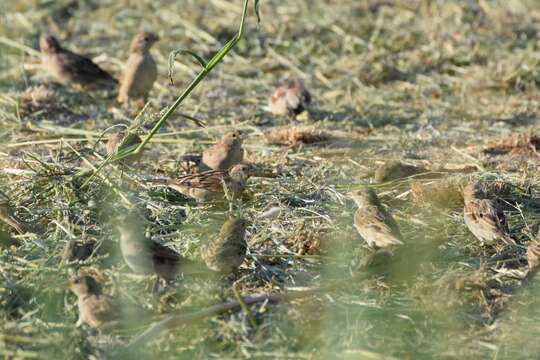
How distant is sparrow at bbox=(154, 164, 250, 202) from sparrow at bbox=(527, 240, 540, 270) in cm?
208

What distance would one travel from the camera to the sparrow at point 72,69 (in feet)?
33.4

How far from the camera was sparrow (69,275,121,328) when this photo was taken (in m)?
5.00

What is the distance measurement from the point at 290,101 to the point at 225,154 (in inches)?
80.8

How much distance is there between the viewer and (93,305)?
501cm

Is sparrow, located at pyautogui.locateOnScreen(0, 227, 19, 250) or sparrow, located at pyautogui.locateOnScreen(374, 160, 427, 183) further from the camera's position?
sparrow, located at pyautogui.locateOnScreen(374, 160, 427, 183)

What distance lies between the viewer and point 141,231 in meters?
5.91

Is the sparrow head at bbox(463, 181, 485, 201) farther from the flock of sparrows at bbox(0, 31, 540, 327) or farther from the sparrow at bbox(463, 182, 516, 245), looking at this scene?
the sparrow at bbox(463, 182, 516, 245)

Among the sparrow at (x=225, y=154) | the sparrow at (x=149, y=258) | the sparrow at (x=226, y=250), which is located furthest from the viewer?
the sparrow at (x=225, y=154)

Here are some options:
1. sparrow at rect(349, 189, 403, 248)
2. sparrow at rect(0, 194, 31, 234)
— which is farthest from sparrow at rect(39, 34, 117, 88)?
sparrow at rect(349, 189, 403, 248)

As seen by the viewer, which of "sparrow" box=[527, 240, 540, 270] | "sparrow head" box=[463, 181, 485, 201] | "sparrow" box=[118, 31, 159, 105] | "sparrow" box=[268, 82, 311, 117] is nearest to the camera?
"sparrow" box=[527, 240, 540, 270]

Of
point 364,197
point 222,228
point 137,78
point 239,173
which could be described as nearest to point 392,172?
point 364,197

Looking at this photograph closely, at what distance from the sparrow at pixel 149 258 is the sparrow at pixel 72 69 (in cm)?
496

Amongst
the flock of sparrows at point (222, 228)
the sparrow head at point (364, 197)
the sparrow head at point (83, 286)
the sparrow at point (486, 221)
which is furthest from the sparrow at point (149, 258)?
the sparrow at point (486, 221)

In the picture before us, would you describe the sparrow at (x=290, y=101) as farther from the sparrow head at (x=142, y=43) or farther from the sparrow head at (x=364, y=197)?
the sparrow head at (x=364, y=197)
